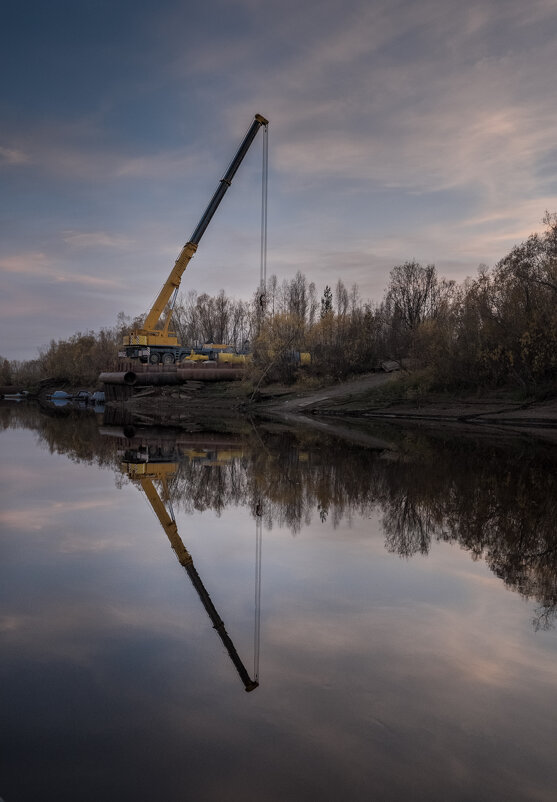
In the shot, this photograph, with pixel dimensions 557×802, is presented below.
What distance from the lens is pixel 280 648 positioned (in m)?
3.74

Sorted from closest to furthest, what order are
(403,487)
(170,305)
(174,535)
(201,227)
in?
(174,535)
(403,487)
(201,227)
(170,305)

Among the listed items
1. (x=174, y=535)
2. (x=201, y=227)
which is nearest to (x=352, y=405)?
(x=201, y=227)

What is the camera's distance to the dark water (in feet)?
8.29

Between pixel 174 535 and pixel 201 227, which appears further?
pixel 201 227

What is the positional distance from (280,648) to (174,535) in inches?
126

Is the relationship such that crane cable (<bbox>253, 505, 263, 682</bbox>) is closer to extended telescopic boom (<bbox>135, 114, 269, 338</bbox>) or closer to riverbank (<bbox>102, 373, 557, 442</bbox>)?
riverbank (<bbox>102, 373, 557, 442</bbox>)

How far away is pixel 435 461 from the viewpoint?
1257cm

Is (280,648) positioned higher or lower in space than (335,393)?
lower

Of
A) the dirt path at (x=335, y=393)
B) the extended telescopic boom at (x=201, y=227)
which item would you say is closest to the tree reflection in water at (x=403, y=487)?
the dirt path at (x=335, y=393)

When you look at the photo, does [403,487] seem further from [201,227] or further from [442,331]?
[201,227]

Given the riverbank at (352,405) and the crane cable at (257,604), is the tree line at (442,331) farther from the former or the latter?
the crane cable at (257,604)

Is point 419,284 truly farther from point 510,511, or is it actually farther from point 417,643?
point 417,643

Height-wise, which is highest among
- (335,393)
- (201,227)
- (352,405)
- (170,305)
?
(201,227)

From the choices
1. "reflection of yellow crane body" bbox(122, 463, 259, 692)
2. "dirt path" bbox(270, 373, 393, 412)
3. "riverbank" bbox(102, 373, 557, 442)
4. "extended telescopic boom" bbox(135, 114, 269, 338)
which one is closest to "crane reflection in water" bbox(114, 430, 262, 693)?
"reflection of yellow crane body" bbox(122, 463, 259, 692)
